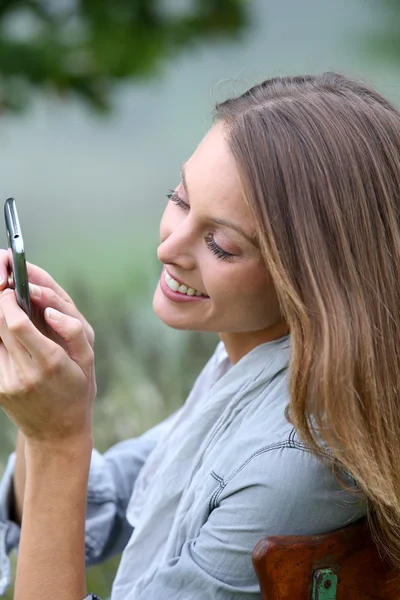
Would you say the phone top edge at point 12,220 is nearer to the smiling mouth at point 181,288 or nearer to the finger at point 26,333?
the finger at point 26,333

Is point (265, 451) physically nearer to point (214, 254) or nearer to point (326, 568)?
point (326, 568)

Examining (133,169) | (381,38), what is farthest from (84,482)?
(381,38)

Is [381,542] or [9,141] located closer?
[381,542]

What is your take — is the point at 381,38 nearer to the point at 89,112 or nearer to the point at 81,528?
the point at 89,112

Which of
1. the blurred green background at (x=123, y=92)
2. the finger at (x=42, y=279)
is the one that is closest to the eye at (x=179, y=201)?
the finger at (x=42, y=279)

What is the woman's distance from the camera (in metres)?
1.02

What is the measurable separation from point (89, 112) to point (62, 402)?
8.48ft

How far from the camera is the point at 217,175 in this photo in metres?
1.10

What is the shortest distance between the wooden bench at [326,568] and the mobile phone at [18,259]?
1.40 ft

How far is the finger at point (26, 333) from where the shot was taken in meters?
1.00

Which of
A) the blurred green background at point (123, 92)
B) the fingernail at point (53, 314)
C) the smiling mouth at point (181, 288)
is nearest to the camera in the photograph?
the fingernail at point (53, 314)

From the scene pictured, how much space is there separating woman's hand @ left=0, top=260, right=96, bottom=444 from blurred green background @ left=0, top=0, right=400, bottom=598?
82.6 inches

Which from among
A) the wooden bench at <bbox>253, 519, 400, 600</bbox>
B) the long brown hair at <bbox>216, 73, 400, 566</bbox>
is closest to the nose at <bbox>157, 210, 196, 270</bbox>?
the long brown hair at <bbox>216, 73, 400, 566</bbox>

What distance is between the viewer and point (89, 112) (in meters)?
3.48
